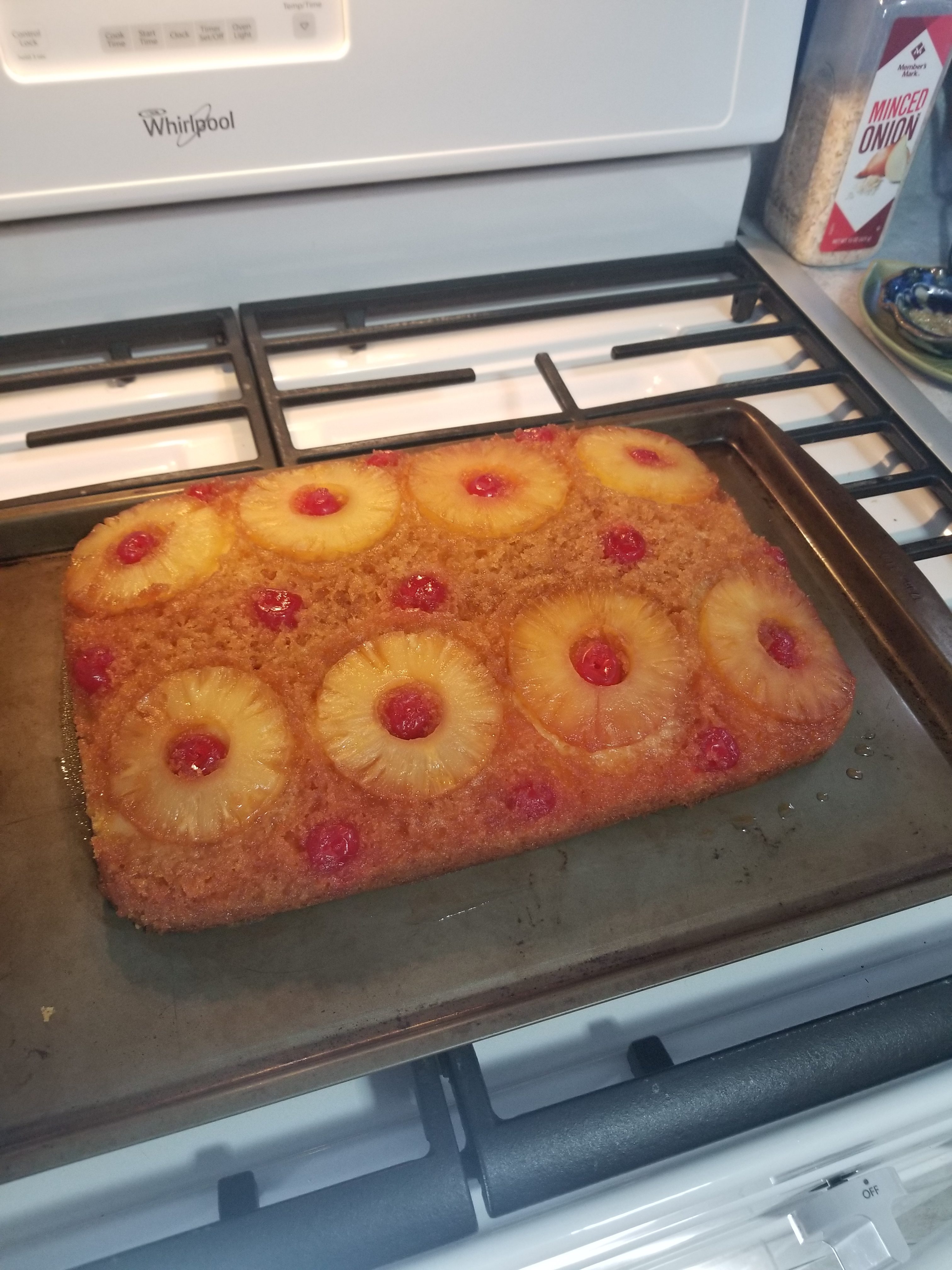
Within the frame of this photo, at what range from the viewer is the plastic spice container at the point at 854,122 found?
1.27 metres

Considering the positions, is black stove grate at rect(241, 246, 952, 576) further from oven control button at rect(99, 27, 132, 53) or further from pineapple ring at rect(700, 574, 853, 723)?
oven control button at rect(99, 27, 132, 53)

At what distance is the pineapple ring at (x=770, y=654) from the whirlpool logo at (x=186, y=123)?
871 mm

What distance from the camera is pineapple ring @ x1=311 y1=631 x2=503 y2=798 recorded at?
0.84 meters

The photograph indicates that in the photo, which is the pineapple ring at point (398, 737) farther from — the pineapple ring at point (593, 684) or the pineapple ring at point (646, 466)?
the pineapple ring at point (646, 466)

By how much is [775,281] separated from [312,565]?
100 cm

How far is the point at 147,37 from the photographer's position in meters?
1.02

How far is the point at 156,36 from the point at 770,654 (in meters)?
1.04

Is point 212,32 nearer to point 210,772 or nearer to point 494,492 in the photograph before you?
point 494,492

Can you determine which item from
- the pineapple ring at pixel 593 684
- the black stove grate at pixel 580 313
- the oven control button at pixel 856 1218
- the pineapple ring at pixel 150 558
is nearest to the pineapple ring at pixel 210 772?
the pineapple ring at pixel 150 558

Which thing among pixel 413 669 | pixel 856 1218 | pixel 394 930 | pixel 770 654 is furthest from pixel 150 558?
pixel 856 1218

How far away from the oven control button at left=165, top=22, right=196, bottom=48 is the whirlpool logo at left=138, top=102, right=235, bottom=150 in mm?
64

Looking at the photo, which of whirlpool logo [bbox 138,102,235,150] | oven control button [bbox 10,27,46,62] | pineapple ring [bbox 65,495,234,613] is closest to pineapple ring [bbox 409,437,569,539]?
pineapple ring [bbox 65,495,234,613]

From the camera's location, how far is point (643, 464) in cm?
112

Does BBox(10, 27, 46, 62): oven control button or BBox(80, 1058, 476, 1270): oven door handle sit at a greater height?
BBox(10, 27, 46, 62): oven control button
